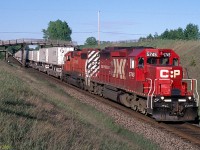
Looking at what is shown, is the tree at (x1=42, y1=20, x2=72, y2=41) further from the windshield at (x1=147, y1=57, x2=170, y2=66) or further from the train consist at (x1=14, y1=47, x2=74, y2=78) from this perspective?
the windshield at (x1=147, y1=57, x2=170, y2=66)

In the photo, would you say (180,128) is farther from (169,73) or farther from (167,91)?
(169,73)

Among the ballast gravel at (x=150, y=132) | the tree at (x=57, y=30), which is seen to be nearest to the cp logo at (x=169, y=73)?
the ballast gravel at (x=150, y=132)

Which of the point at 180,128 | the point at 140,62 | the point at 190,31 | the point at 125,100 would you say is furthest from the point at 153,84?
the point at 190,31

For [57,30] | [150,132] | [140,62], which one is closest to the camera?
[150,132]

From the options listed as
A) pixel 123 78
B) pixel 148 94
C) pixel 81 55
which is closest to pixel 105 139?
pixel 148 94

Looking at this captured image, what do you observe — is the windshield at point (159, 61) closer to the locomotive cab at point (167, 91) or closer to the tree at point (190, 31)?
the locomotive cab at point (167, 91)

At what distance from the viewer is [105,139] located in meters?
11.3

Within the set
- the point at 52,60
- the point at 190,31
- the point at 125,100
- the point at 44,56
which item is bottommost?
the point at 125,100

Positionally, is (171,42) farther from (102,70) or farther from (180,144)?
(180,144)

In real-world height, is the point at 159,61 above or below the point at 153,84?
above

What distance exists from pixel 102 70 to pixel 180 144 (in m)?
14.2

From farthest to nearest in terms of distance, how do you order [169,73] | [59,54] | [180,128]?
[59,54] → [169,73] → [180,128]

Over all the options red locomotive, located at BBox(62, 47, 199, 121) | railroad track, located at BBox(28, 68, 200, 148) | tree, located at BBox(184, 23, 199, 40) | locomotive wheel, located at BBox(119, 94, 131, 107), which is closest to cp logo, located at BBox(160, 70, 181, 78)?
red locomotive, located at BBox(62, 47, 199, 121)

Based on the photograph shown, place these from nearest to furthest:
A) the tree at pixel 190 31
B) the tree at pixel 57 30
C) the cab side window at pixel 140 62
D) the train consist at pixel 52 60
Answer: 1. the cab side window at pixel 140 62
2. the train consist at pixel 52 60
3. the tree at pixel 190 31
4. the tree at pixel 57 30
